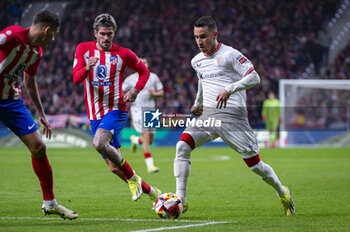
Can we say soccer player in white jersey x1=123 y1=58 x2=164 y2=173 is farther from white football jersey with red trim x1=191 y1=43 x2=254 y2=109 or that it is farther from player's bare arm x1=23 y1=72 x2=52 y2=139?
player's bare arm x1=23 y1=72 x2=52 y2=139

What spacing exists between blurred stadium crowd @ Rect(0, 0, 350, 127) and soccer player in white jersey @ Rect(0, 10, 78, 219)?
19.7 m

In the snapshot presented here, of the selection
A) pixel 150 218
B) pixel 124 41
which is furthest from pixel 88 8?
pixel 150 218

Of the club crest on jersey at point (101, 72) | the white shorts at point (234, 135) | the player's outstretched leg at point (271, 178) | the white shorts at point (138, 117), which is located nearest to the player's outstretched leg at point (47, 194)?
the club crest on jersey at point (101, 72)

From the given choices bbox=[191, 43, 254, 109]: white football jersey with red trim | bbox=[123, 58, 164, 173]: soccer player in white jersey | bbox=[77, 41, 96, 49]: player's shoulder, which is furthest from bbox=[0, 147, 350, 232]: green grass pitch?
bbox=[77, 41, 96, 49]: player's shoulder

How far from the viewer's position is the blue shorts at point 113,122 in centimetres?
Result: 665

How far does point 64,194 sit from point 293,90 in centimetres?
1663

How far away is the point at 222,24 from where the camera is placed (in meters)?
29.3

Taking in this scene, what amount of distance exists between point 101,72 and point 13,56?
1.53 meters

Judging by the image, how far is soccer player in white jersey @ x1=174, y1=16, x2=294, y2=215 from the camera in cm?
629

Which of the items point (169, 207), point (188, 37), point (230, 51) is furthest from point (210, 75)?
point (188, 37)

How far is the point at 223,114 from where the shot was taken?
6.45 metres

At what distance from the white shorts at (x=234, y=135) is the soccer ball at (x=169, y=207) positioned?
715 mm

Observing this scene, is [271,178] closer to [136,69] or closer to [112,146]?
[112,146]

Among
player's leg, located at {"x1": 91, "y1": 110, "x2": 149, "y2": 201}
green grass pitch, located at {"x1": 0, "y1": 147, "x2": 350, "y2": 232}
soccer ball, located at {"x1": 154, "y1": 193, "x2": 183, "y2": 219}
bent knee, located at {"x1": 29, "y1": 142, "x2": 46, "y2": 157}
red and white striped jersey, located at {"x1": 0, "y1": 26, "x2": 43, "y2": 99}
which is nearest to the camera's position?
red and white striped jersey, located at {"x1": 0, "y1": 26, "x2": 43, "y2": 99}
